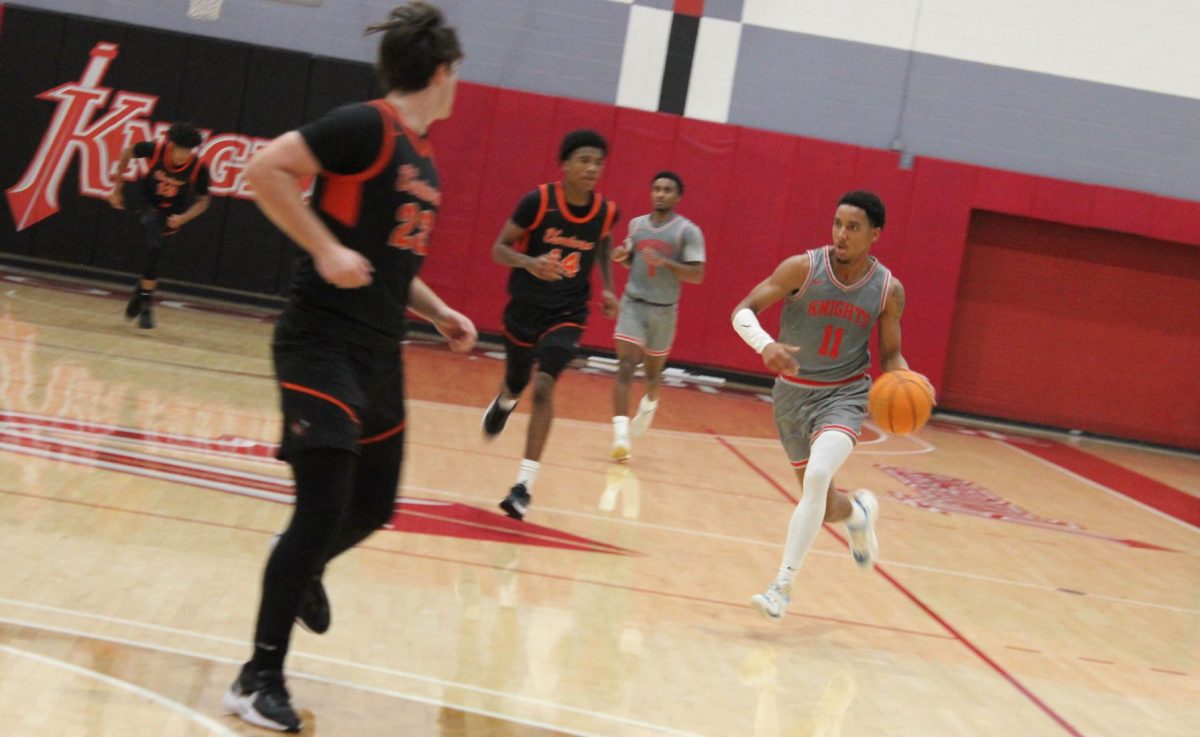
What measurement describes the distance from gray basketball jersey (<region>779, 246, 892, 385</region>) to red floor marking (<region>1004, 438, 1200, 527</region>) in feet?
18.3

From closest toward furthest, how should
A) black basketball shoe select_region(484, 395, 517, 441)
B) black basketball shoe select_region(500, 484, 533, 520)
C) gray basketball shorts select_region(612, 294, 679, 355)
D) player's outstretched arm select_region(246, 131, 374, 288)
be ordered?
player's outstretched arm select_region(246, 131, 374, 288), black basketball shoe select_region(500, 484, 533, 520), black basketball shoe select_region(484, 395, 517, 441), gray basketball shorts select_region(612, 294, 679, 355)

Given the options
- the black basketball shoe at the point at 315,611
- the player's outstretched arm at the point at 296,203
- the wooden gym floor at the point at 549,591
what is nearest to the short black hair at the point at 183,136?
the wooden gym floor at the point at 549,591

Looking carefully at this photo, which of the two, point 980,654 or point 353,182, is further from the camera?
point 980,654

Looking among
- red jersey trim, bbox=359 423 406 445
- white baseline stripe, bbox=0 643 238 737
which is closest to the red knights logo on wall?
white baseline stripe, bbox=0 643 238 737

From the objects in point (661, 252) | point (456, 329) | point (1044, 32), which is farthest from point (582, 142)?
point (1044, 32)

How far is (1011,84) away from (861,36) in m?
1.79

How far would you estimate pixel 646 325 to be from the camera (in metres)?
9.33

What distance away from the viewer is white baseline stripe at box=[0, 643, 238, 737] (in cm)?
340

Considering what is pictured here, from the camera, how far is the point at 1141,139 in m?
14.8

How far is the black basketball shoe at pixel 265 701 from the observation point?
3.40 metres

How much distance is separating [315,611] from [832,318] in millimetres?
2705

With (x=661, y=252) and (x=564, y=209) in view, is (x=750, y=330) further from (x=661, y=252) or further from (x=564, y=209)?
(x=661, y=252)

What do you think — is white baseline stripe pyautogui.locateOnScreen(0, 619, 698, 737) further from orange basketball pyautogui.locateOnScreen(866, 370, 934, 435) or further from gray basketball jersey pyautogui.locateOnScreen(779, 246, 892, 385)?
gray basketball jersey pyautogui.locateOnScreen(779, 246, 892, 385)

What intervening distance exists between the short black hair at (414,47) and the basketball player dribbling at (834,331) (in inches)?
90.3
